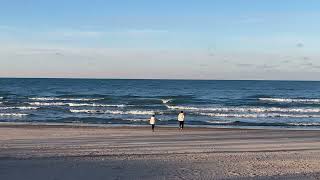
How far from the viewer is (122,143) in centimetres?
2028

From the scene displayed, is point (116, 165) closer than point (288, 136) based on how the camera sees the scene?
Yes

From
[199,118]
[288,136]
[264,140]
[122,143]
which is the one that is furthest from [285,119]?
[122,143]

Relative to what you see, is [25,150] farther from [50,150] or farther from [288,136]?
[288,136]

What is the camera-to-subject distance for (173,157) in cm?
1555

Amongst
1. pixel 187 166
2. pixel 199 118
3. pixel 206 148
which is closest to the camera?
pixel 187 166

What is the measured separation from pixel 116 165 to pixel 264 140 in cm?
1033

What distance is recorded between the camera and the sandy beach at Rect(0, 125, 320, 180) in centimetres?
1252

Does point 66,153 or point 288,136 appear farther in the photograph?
point 288,136

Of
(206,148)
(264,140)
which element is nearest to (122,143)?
(206,148)

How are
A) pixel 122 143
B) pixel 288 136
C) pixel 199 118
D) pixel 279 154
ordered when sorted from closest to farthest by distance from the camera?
1. pixel 279 154
2. pixel 122 143
3. pixel 288 136
4. pixel 199 118

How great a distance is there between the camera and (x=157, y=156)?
Answer: 15.9 m

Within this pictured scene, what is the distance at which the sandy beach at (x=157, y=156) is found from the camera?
1252 cm

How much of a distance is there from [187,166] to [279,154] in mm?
4498

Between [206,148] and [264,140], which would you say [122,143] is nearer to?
[206,148]
